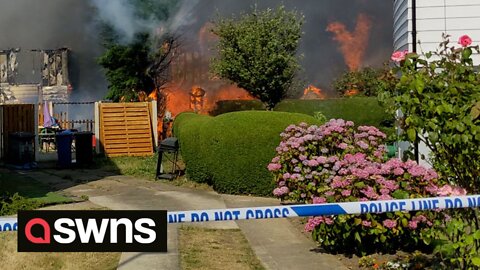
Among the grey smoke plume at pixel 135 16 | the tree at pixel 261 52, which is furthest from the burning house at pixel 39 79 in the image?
the tree at pixel 261 52

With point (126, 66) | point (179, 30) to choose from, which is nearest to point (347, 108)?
point (126, 66)

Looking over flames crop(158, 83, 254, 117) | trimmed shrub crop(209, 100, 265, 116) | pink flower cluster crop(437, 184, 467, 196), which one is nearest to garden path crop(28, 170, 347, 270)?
pink flower cluster crop(437, 184, 467, 196)

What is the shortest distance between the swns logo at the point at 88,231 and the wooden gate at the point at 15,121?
54.3ft

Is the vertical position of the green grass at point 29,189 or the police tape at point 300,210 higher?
the police tape at point 300,210

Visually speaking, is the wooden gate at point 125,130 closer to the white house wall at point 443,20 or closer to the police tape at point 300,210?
the white house wall at point 443,20

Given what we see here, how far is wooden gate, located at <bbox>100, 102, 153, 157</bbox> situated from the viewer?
65.3 ft

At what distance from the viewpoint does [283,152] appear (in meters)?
8.49

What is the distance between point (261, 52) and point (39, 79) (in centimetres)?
2057

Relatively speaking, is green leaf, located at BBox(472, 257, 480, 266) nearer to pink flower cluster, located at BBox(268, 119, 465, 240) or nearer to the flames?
pink flower cluster, located at BBox(268, 119, 465, 240)

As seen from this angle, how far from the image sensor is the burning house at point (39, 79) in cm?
3669

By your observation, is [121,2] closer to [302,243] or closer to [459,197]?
[302,243]

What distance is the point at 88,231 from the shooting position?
3342 mm

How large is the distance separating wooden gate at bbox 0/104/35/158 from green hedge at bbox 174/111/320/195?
31.0ft

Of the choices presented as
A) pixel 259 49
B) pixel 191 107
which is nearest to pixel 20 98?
pixel 191 107
